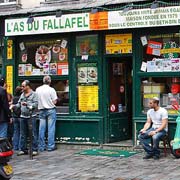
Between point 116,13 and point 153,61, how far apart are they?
1.42 meters

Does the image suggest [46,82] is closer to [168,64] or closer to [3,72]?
[3,72]

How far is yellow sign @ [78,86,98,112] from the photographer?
12.0m

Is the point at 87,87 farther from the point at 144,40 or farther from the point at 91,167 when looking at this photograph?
the point at 91,167

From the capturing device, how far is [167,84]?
37.0ft

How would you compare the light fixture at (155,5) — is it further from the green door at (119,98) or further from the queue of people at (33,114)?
the queue of people at (33,114)

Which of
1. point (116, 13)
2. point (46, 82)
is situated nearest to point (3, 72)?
point (46, 82)

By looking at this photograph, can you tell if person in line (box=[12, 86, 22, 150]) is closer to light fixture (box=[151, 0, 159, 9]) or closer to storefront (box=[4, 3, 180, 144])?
storefront (box=[4, 3, 180, 144])

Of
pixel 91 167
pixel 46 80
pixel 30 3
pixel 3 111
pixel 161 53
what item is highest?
pixel 30 3

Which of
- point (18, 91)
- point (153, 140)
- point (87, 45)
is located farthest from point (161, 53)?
point (18, 91)

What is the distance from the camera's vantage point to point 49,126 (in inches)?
467

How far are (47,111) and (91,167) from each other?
263 cm

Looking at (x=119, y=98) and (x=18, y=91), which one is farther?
(x=119, y=98)

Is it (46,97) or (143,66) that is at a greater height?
(143,66)

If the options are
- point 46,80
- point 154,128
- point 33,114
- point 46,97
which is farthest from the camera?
point 46,80
